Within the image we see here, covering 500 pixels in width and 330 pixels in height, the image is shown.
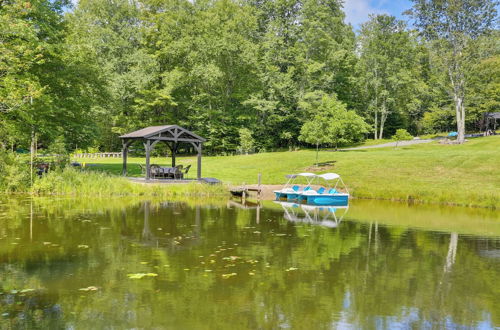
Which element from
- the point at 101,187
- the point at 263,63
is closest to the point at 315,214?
the point at 101,187

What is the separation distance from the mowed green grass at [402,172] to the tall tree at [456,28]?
1079cm

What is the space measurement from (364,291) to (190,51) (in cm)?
5836

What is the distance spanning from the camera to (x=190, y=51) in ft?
208

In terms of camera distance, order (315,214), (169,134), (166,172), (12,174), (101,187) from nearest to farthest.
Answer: (315,214), (12,174), (101,187), (166,172), (169,134)

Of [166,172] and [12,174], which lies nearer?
[12,174]

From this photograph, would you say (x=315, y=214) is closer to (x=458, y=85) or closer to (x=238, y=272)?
(x=238, y=272)

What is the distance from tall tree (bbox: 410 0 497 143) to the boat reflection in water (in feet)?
116

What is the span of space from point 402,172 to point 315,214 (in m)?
16.4

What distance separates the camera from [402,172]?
36.4 metres

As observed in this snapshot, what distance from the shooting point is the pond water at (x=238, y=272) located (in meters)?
8.25

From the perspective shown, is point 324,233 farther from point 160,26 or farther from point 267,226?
point 160,26

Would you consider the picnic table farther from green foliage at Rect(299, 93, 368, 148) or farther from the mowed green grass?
green foliage at Rect(299, 93, 368, 148)

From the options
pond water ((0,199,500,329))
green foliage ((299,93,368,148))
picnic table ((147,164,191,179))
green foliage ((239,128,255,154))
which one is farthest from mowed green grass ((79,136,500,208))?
pond water ((0,199,500,329))

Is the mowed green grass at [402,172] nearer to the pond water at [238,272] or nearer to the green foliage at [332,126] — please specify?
the green foliage at [332,126]
